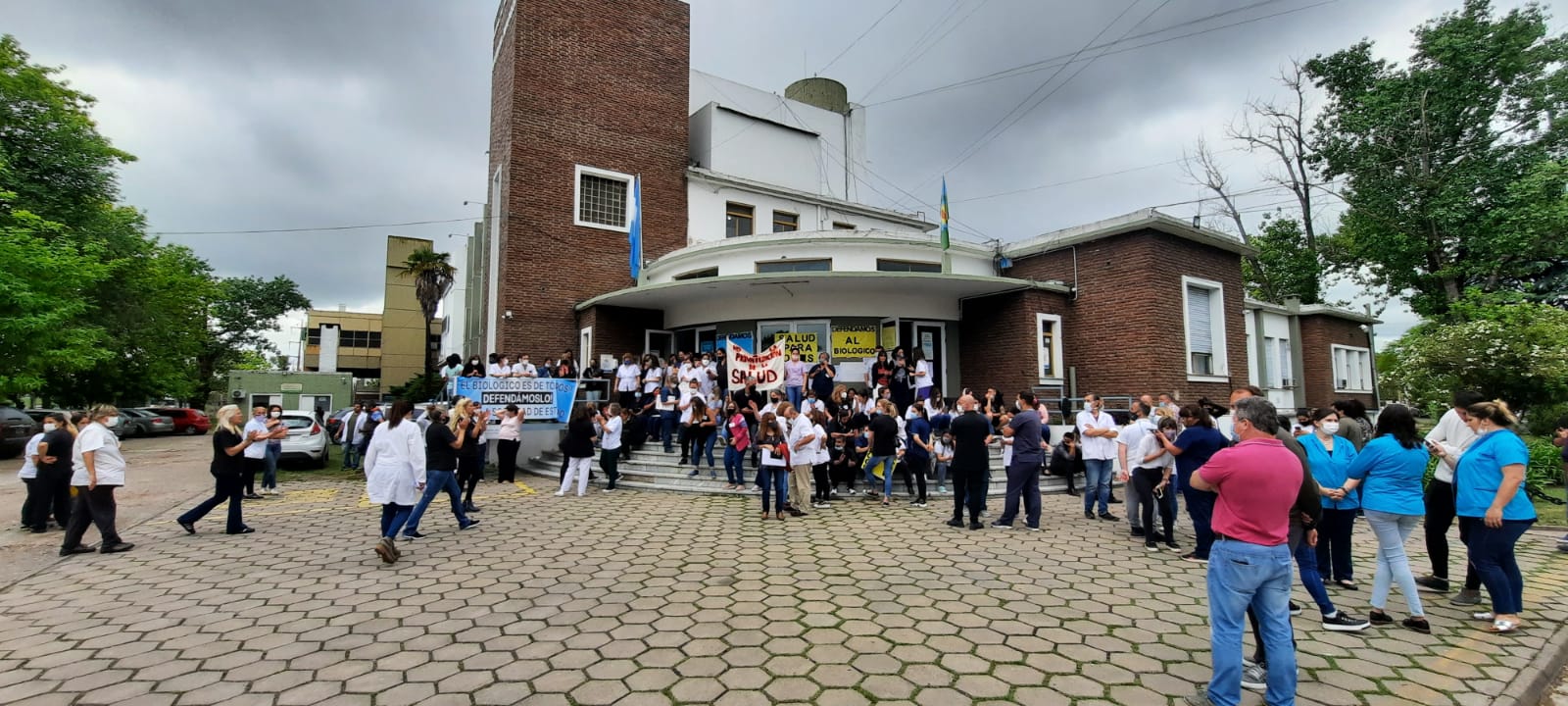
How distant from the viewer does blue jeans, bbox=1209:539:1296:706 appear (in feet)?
10.9

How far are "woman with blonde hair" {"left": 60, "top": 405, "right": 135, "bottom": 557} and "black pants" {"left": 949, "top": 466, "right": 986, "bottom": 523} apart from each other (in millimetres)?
9839

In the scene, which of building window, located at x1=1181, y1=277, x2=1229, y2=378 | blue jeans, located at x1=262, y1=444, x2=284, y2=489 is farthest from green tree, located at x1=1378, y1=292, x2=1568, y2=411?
blue jeans, located at x1=262, y1=444, x2=284, y2=489

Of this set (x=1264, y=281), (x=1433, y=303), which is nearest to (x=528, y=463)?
(x=1433, y=303)

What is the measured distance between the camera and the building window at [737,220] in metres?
21.9

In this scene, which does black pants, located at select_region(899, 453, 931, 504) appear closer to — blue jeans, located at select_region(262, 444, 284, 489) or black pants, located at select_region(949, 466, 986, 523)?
→ black pants, located at select_region(949, 466, 986, 523)

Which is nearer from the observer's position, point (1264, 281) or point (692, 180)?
point (692, 180)

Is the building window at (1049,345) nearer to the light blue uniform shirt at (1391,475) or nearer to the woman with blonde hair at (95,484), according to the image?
the light blue uniform shirt at (1391,475)

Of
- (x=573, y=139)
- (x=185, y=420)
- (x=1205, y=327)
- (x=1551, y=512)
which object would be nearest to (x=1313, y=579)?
(x=1551, y=512)

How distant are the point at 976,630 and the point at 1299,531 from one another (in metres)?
2.35

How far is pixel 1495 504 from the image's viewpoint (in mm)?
4516

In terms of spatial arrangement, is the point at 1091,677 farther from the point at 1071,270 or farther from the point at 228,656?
the point at 1071,270

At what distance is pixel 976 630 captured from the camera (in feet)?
14.9

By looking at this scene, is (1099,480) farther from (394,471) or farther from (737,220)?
(737,220)

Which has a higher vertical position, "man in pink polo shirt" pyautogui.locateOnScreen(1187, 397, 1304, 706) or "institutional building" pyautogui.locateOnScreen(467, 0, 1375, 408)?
"institutional building" pyautogui.locateOnScreen(467, 0, 1375, 408)
